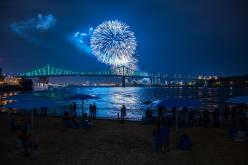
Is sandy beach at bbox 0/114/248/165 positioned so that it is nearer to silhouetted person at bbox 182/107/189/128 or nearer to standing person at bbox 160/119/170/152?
standing person at bbox 160/119/170/152

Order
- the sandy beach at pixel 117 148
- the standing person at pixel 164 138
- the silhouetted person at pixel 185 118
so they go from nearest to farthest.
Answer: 1. the sandy beach at pixel 117 148
2. the standing person at pixel 164 138
3. the silhouetted person at pixel 185 118

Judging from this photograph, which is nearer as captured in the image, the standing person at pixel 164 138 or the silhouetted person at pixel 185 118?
the standing person at pixel 164 138

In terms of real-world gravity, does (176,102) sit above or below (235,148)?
above

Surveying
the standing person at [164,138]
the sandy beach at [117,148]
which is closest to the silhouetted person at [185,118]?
the sandy beach at [117,148]

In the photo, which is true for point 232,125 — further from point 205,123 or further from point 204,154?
A: point 204,154

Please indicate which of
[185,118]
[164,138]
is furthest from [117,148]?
[185,118]

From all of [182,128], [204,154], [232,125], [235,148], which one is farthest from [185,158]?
[232,125]

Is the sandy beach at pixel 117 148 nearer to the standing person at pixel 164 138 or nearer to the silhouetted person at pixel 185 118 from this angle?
the standing person at pixel 164 138

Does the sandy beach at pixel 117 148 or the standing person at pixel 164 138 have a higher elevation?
the standing person at pixel 164 138
